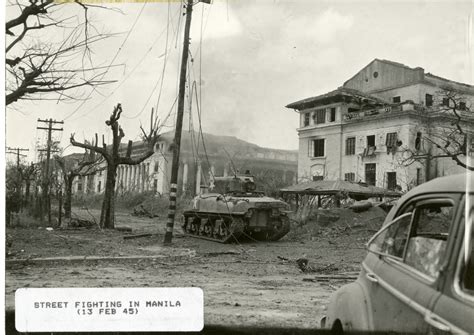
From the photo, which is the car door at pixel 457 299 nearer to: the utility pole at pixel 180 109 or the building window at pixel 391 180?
the building window at pixel 391 180

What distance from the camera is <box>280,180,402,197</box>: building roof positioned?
3.95m

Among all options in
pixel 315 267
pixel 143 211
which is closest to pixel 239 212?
pixel 315 267

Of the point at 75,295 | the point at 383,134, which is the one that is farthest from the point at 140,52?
the point at 383,134

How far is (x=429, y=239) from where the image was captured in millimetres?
1613

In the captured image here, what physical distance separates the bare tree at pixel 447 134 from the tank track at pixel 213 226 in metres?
4.06

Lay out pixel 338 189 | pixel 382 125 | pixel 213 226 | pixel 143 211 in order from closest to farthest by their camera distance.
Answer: pixel 382 125 → pixel 338 189 → pixel 213 226 → pixel 143 211

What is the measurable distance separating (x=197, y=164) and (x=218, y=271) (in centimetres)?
261

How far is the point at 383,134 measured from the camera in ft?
12.4

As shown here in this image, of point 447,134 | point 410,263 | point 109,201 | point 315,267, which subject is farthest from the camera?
point 109,201

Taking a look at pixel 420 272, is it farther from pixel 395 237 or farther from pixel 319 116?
pixel 319 116

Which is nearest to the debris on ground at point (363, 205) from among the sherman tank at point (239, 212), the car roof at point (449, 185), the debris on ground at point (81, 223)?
the car roof at point (449, 185)

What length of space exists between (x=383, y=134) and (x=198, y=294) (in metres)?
1.99

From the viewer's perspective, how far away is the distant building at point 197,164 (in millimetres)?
4721

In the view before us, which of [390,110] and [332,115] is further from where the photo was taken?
[332,115]
